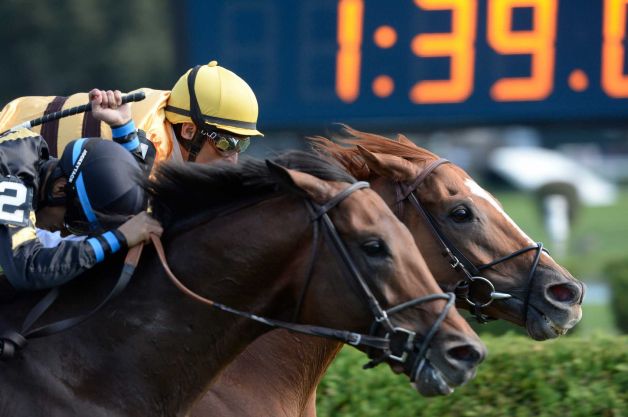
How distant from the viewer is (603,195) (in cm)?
2388

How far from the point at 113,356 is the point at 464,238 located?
4.80 feet

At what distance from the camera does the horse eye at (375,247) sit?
3.28 meters

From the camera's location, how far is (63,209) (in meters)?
3.72

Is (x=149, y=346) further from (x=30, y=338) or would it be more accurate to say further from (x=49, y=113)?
(x=49, y=113)

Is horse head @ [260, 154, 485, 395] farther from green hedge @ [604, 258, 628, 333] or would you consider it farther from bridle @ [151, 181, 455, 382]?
green hedge @ [604, 258, 628, 333]

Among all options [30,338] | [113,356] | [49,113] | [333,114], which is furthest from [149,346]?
[333,114]

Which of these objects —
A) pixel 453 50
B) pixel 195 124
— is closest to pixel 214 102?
pixel 195 124

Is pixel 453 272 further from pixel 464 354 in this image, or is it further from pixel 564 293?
pixel 464 354

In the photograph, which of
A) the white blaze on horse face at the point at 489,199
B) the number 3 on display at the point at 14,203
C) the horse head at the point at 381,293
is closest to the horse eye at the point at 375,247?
the horse head at the point at 381,293

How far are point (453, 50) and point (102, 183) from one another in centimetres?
403

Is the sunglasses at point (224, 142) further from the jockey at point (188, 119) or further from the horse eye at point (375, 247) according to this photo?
the horse eye at point (375, 247)

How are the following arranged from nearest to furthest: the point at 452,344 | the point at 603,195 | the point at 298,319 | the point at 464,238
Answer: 1. the point at 452,344
2. the point at 298,319
3. the point at 464,238
4. the point at 603,195

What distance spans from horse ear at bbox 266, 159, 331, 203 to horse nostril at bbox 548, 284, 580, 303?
4.20 ft

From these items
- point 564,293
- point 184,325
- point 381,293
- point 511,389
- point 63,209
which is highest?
point 63,209
